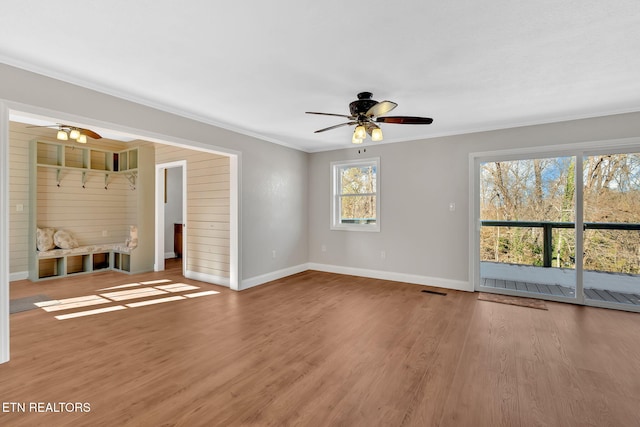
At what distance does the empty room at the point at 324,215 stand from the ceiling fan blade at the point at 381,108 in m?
0.05

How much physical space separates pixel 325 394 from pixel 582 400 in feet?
5.78

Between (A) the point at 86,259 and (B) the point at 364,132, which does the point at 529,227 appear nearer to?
(B) the point at 364,132

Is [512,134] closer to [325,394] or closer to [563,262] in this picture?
[563,262]

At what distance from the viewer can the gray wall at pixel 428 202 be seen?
14.1ft

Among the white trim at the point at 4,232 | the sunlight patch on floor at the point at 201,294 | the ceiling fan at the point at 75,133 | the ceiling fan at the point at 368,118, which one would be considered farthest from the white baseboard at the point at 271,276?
the ceiling fan at the point at 75,133

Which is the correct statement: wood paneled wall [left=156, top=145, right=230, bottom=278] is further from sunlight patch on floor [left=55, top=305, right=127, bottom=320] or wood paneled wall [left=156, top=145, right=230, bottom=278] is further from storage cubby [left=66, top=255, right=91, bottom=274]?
storage cubby [left=66, top=255, right=91, bottom=274]

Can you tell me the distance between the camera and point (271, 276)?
532 centimetres

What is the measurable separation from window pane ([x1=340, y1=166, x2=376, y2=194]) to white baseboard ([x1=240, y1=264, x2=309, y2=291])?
1.80 m

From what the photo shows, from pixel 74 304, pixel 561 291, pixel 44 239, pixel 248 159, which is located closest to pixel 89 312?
pixel 74 304

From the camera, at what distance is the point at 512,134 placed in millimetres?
4352

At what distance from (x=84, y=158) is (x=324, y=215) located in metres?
5.07

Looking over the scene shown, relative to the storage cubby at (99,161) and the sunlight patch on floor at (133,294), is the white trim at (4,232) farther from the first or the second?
the storage cubby at (99,161)

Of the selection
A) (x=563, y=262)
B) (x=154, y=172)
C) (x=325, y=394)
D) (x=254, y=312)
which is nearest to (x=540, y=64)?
(x=563, y=262)

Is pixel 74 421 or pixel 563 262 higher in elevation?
pixel 563 262
